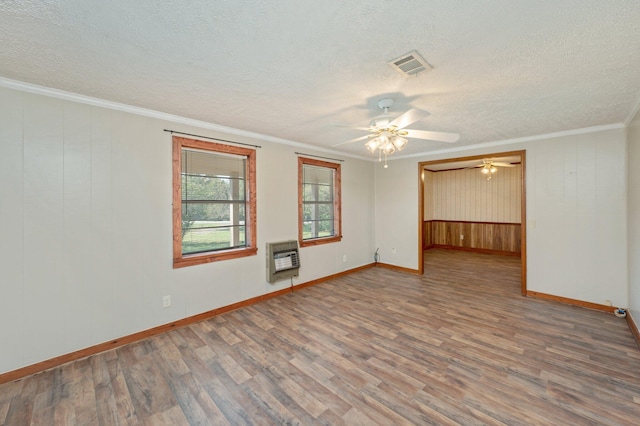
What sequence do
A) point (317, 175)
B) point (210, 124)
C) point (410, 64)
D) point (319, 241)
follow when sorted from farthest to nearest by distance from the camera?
point (317, 175) → point (319, 241) → point (210, 124) → point (410, 64)

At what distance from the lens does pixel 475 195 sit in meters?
8.05

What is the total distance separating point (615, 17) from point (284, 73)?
80.2 inches

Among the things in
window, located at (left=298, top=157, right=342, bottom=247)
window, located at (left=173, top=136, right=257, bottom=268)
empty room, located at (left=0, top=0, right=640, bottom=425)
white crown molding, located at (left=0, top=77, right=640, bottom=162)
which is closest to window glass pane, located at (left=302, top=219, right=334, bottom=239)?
window, located at (left=298, top=157, right=342, bottom=247)

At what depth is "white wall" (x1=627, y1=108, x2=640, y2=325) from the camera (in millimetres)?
2893

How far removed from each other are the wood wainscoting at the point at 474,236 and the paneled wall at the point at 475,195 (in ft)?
0.58

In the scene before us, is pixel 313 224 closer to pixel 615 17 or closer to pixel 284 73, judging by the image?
pixel 284 73

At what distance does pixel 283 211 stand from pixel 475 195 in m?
6.56

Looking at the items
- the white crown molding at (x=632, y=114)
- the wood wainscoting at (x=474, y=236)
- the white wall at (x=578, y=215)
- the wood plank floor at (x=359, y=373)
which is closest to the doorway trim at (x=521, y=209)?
the white wall at (x=578, y=215)

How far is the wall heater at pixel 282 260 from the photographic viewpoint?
13.3 feet

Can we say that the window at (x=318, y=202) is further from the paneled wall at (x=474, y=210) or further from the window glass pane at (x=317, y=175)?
the paneled wall at (x=474, y=210)

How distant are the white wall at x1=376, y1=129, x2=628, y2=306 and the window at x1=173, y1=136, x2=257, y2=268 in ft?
13.7

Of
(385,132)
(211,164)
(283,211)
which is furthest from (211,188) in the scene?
(385,132)

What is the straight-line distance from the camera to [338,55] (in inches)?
72.5

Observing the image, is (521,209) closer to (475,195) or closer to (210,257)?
(475,195)
